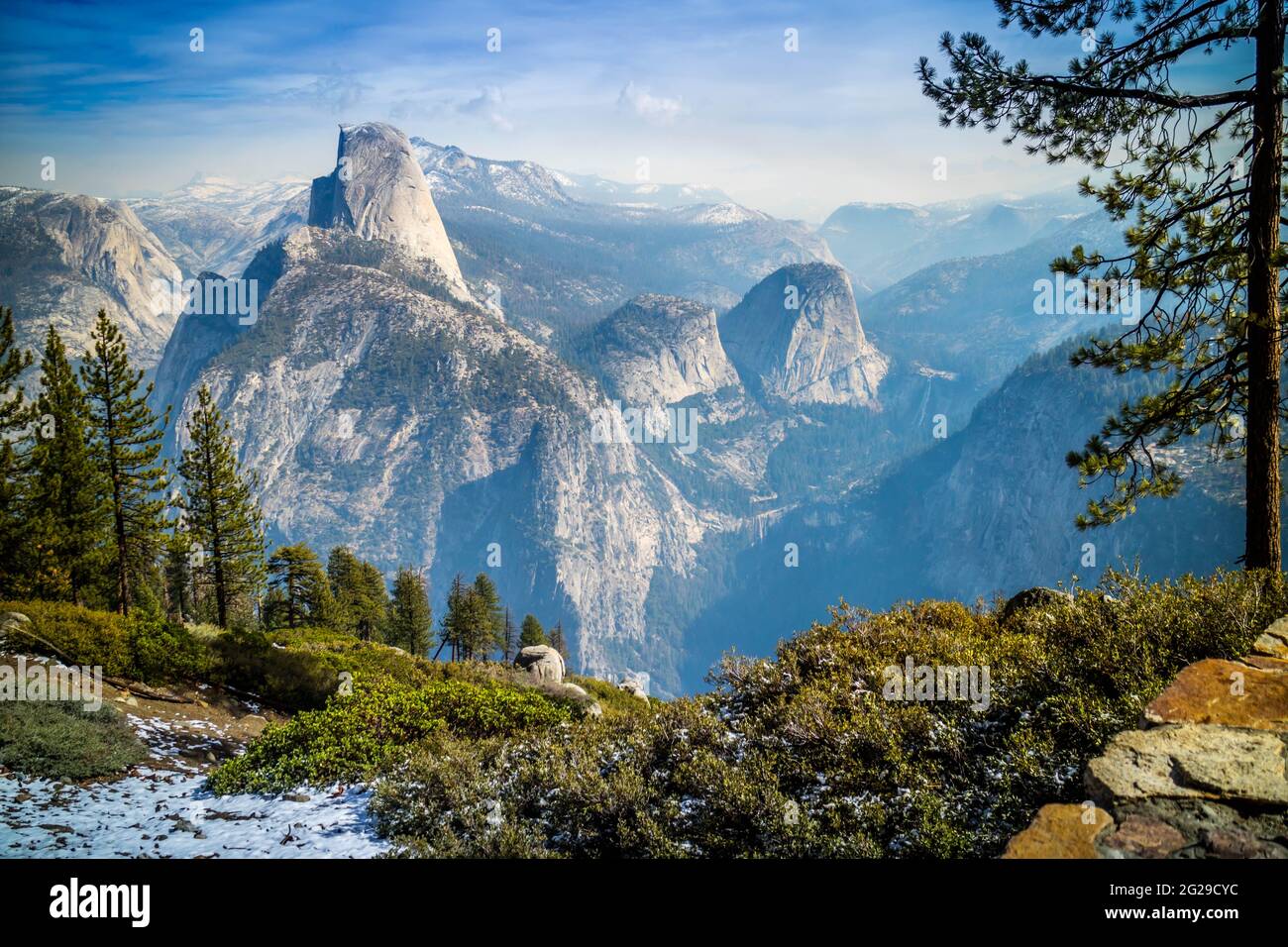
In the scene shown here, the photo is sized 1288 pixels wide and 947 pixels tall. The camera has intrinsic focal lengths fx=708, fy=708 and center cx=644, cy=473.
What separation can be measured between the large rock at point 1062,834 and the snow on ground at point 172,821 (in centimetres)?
638

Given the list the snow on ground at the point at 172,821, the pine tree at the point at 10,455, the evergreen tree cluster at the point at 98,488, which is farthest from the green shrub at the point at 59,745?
the pine tree at the point at 10,455

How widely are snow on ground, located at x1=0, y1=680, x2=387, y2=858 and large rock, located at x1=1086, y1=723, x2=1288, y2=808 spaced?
7217 mm

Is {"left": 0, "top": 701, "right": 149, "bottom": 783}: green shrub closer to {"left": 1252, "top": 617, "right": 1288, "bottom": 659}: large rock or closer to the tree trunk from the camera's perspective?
{"left": 1252, "top": 617, "right": 1288, "bottom": 659}: large rock

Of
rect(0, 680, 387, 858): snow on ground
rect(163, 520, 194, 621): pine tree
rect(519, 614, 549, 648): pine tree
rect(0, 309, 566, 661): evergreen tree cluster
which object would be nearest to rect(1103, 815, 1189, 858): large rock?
rect(0, 680, 387, 858): snow on ground

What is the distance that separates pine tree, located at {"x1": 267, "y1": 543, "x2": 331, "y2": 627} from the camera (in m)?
50.4

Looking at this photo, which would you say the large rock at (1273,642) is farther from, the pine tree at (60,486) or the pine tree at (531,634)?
the pine tree at (531,634)

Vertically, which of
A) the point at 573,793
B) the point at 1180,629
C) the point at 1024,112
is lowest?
the point at 573,793

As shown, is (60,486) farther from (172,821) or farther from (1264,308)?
(1264,308)

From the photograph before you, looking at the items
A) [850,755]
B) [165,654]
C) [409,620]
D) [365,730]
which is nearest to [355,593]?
[409,620]

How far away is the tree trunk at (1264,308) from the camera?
1061cm
